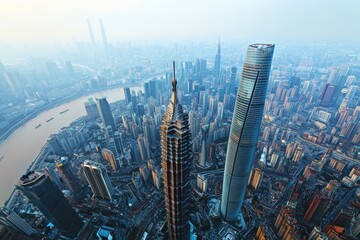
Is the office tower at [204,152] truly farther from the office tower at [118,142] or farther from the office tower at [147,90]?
the office tower at [147,90]

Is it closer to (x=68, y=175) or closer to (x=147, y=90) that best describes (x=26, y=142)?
(x=68, y=175)

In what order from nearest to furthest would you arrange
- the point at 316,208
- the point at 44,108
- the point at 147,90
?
1. the point at 316,208
2. the point at 44,108
3. the point at 147,90

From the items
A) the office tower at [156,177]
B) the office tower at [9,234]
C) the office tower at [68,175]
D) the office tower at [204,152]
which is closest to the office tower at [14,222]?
the office tower at [9,234]

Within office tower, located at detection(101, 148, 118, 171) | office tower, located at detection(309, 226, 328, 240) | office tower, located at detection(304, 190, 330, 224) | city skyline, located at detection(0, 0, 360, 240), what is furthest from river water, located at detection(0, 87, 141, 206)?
office tower, located at detection(304, 190, 330, 224)

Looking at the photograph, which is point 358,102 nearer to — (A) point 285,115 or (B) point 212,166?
(A) point 285,115

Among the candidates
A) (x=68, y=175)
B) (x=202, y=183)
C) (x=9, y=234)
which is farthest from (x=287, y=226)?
(x=9, y=234)

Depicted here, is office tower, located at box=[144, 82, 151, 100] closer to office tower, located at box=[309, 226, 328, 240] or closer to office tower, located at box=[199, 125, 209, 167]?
office tower, located at box=[199, 125, 209, 167]

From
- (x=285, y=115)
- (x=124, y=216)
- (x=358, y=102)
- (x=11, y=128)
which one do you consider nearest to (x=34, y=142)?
(x=11, y=128)
